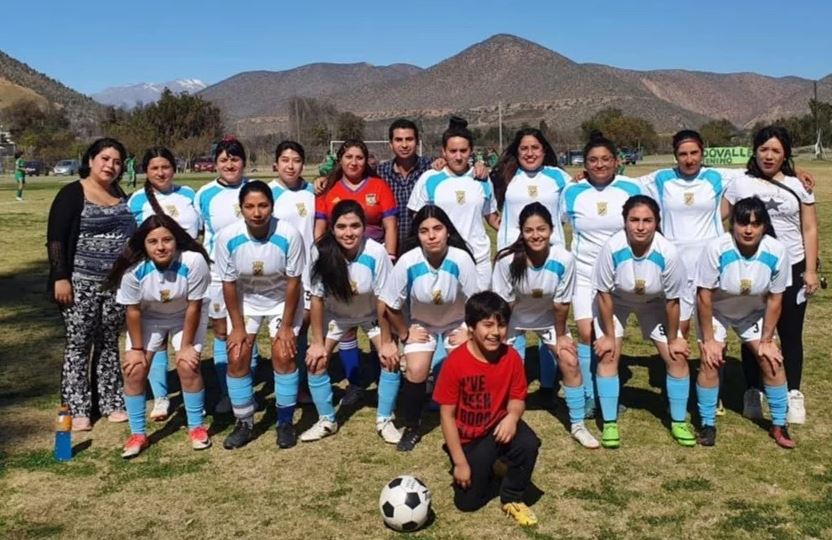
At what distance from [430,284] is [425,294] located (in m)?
0.07

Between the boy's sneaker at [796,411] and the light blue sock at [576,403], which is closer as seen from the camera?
the light blue sock at [576,403]

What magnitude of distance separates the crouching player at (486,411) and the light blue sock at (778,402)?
5.83 feet

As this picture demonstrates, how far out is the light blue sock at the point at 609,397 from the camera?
5.02m

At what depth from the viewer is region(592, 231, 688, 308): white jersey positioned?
4.78 meters

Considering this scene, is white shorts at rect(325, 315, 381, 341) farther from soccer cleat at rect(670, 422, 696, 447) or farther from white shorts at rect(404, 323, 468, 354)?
soccer cleat at rect(670, 422, 696, 447)

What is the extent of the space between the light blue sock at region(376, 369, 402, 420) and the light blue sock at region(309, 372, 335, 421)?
13.3 inches

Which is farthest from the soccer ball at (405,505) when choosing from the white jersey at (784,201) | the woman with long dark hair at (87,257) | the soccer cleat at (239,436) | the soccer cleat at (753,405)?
the white jersey at (784,201)

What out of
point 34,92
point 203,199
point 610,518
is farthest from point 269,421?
point 34,92

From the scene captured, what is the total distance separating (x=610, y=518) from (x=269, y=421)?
8.43 ft

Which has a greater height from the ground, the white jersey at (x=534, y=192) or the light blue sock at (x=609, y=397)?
the white jersey at (x=534, y=192)

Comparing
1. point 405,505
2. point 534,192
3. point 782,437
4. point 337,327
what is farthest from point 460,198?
point 782,437

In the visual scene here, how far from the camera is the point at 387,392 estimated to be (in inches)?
206

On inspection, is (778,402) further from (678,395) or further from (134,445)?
(134,445)

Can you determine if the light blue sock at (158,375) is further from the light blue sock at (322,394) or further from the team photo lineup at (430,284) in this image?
the light blue sock at (322,394)
